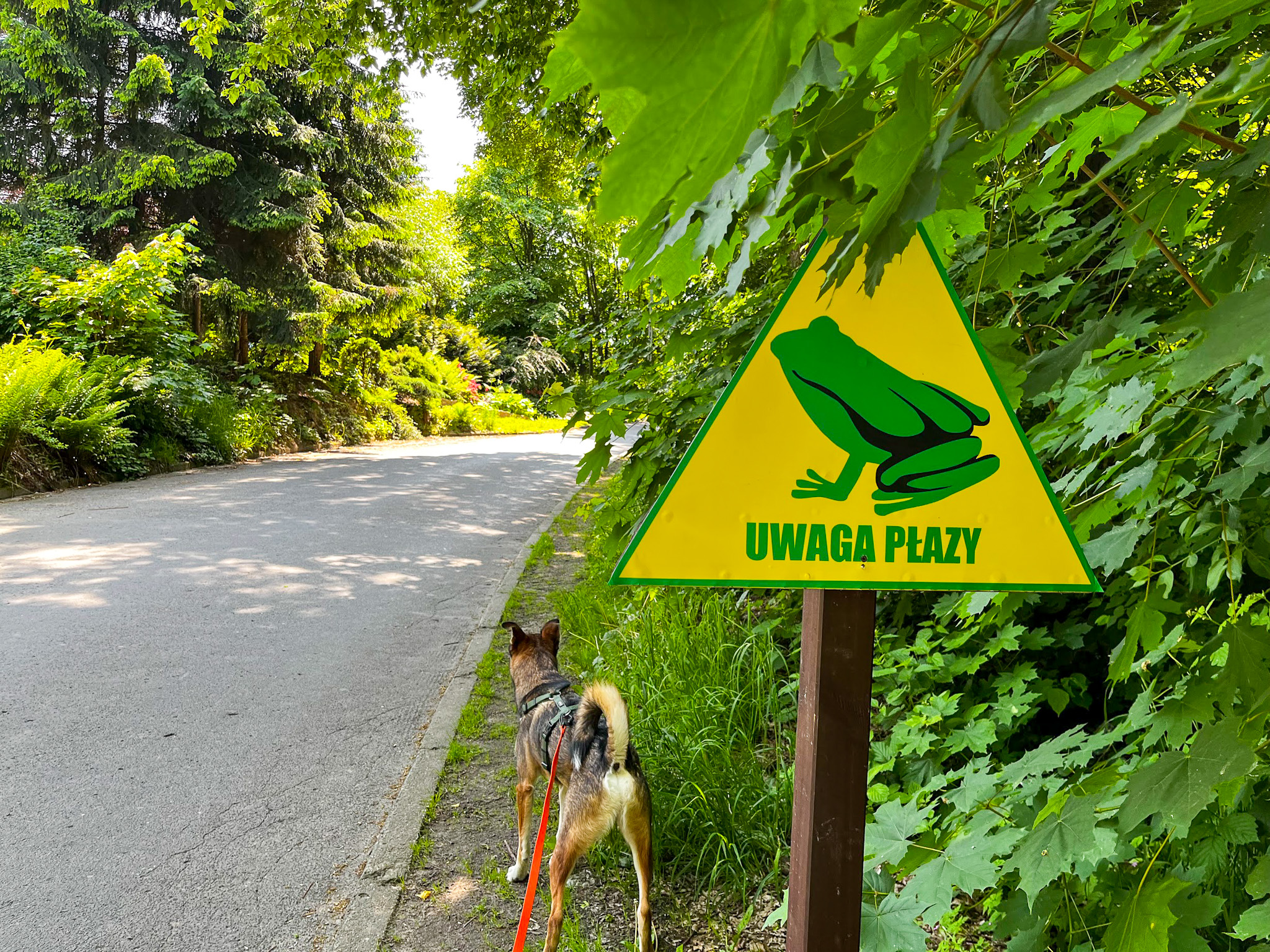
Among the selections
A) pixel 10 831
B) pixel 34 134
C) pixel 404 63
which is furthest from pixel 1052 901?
pixel 34 134

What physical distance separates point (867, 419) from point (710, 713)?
8.21 feet

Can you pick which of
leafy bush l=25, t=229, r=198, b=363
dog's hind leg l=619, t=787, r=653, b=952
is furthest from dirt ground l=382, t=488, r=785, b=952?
leafy bush l=25, t=229, r=198, b=363

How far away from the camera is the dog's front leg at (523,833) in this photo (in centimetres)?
276

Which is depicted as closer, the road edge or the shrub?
the road edge

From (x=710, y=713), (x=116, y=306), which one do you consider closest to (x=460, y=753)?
(x=710, y=713)

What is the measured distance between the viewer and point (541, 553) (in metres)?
7.71

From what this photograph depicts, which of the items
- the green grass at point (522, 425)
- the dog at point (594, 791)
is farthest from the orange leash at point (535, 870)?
the green grass at point (522, 425)

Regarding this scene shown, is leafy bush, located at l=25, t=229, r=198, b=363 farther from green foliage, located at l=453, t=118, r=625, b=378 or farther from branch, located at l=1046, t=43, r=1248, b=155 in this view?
green foliage, located at l=453, t=118, r=625, b=378

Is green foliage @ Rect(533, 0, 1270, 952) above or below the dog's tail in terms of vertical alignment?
above

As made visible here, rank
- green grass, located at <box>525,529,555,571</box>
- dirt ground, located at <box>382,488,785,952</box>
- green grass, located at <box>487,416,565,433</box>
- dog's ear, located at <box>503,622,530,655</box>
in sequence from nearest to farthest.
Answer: dirt ground, located at <box>382,488,785,952</box> → dog's ear, located at <box>503,622,530,655</box> → green grass, located at <box>525,529,555,571</box> → green grass, located at <box>487,416,565,433</box>

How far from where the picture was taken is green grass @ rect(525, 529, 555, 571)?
7391 millimetres

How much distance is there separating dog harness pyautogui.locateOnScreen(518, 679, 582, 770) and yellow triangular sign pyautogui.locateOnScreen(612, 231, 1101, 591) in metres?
1.69

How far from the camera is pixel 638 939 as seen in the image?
2.37 m

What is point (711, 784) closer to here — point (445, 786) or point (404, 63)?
point (445, 786)
